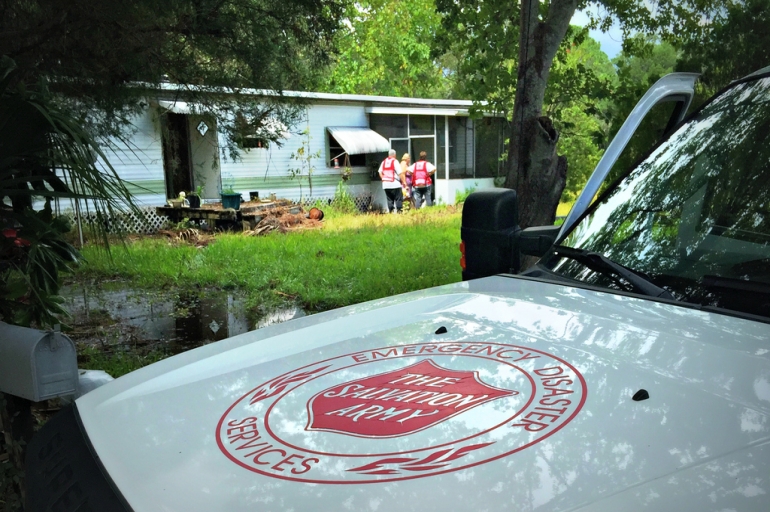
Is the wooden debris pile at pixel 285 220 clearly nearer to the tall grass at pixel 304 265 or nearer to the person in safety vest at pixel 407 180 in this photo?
the tall grass at pixel 304 265

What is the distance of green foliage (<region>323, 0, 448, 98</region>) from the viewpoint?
2845 centimetres

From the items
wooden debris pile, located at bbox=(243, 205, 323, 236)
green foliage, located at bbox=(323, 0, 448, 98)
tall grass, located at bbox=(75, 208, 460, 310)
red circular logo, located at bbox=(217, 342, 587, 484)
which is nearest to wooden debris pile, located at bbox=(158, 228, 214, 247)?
tall grass, located at bbox=(75, 208, 460, 310)

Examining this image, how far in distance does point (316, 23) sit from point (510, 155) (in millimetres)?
2340

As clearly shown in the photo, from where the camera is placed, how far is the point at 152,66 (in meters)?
5.87

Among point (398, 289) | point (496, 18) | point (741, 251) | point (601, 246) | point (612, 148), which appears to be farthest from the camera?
point (496, 18)

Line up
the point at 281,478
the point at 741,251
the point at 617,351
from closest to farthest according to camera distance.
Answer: the point at 281,478, the point at 617,351, the point at 741,251

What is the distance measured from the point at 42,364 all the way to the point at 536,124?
530 cm

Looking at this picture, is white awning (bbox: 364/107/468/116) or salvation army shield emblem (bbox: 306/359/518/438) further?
white awning (bbox: 364/107/468/116)

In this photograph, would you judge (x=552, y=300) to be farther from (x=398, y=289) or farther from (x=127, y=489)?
(x=398, y=289)

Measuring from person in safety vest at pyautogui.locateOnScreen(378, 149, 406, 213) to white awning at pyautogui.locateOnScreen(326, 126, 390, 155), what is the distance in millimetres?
625

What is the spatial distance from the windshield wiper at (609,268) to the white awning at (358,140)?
16.4 m

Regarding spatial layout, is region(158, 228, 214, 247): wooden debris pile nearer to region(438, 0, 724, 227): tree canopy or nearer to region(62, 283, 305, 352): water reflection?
region(62, 283, 305, 352): water reflection

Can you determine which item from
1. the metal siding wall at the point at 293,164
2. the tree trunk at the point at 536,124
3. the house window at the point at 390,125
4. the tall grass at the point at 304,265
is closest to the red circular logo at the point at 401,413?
the tree trunk at the point at 536,124

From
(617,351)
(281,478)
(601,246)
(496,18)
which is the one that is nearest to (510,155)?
(496,18)
